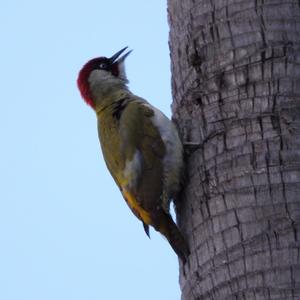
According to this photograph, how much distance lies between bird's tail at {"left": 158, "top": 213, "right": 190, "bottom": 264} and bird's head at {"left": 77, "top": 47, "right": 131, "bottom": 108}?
6.29 ft

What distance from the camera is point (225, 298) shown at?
3.99 meters

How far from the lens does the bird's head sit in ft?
22.2

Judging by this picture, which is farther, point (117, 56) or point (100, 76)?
point (117, 56)

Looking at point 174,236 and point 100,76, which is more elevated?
point 100,76

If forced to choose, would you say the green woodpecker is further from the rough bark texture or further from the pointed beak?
the pointed beak

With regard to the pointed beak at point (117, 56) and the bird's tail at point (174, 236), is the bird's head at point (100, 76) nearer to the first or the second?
the pointed beak at point (117, 56)

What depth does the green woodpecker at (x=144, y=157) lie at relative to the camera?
5.10 metres

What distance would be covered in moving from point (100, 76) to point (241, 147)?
2.84 metres

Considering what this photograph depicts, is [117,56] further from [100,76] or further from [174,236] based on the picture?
[174,236]

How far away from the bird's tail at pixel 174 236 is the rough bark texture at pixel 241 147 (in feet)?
0.17

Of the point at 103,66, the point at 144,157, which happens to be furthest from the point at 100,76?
the point at 144,157

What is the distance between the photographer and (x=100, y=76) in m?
6.97

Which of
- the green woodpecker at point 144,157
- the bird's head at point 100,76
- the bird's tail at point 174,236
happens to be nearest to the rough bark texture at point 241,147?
the bird's tail at point 174,236

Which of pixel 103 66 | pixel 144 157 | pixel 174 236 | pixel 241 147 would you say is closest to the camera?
pixel 241 147
